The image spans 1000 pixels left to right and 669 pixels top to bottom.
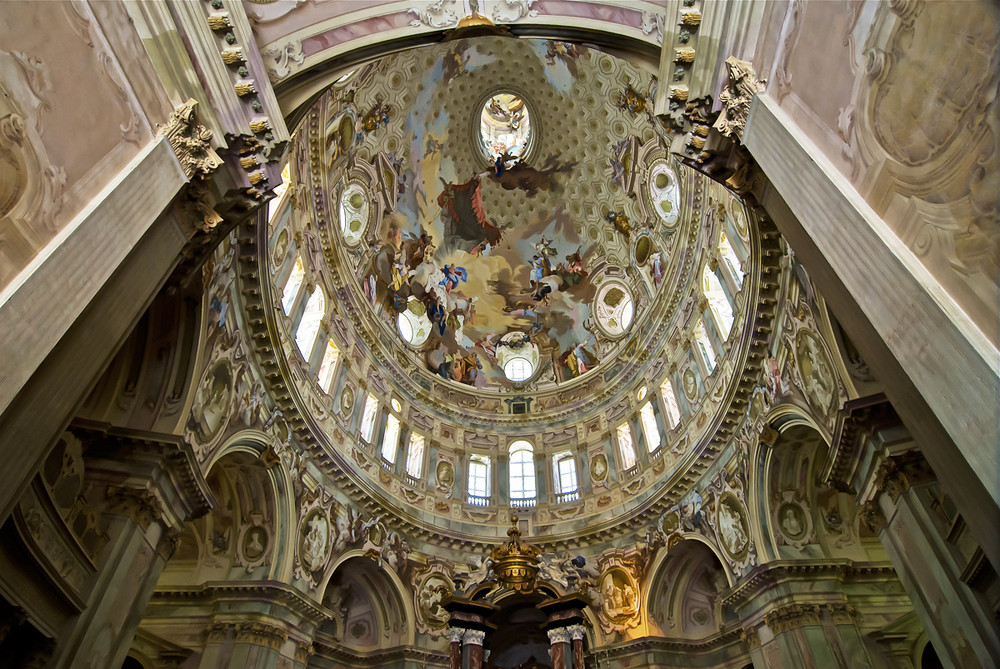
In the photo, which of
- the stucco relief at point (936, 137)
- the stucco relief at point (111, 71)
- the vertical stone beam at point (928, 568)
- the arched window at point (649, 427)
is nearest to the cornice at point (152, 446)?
the stucco relief at point (111, 71)

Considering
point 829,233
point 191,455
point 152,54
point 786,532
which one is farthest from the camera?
point 786,532

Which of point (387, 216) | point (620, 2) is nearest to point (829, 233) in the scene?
point (620, 2)

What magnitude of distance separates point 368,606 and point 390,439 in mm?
5865

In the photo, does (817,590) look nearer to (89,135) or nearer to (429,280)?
(89,135)

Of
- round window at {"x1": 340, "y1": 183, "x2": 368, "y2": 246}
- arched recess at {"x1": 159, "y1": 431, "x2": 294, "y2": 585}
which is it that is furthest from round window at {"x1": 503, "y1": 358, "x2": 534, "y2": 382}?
arched recess at {"x1": 159, "y1": 431, "x2": 294, "y2": 585}

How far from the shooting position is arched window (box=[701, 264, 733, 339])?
18.2 m

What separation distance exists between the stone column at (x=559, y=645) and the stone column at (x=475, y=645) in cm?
186

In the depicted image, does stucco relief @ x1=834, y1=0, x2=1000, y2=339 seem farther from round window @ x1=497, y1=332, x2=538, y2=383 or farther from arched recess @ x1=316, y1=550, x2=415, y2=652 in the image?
round window @ x1=497, y1=332, x2=538, y2=383

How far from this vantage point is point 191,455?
1125 cm

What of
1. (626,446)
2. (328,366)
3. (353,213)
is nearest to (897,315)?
(328,366)

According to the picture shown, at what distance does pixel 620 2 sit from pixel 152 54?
24.5 feet

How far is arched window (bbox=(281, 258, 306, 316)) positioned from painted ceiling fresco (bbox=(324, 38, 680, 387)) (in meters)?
4.40

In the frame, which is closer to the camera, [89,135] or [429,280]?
[89,135]

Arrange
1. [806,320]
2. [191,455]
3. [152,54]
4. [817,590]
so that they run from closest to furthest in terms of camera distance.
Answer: [152,54], [191,455], [806,320], [817,590]
